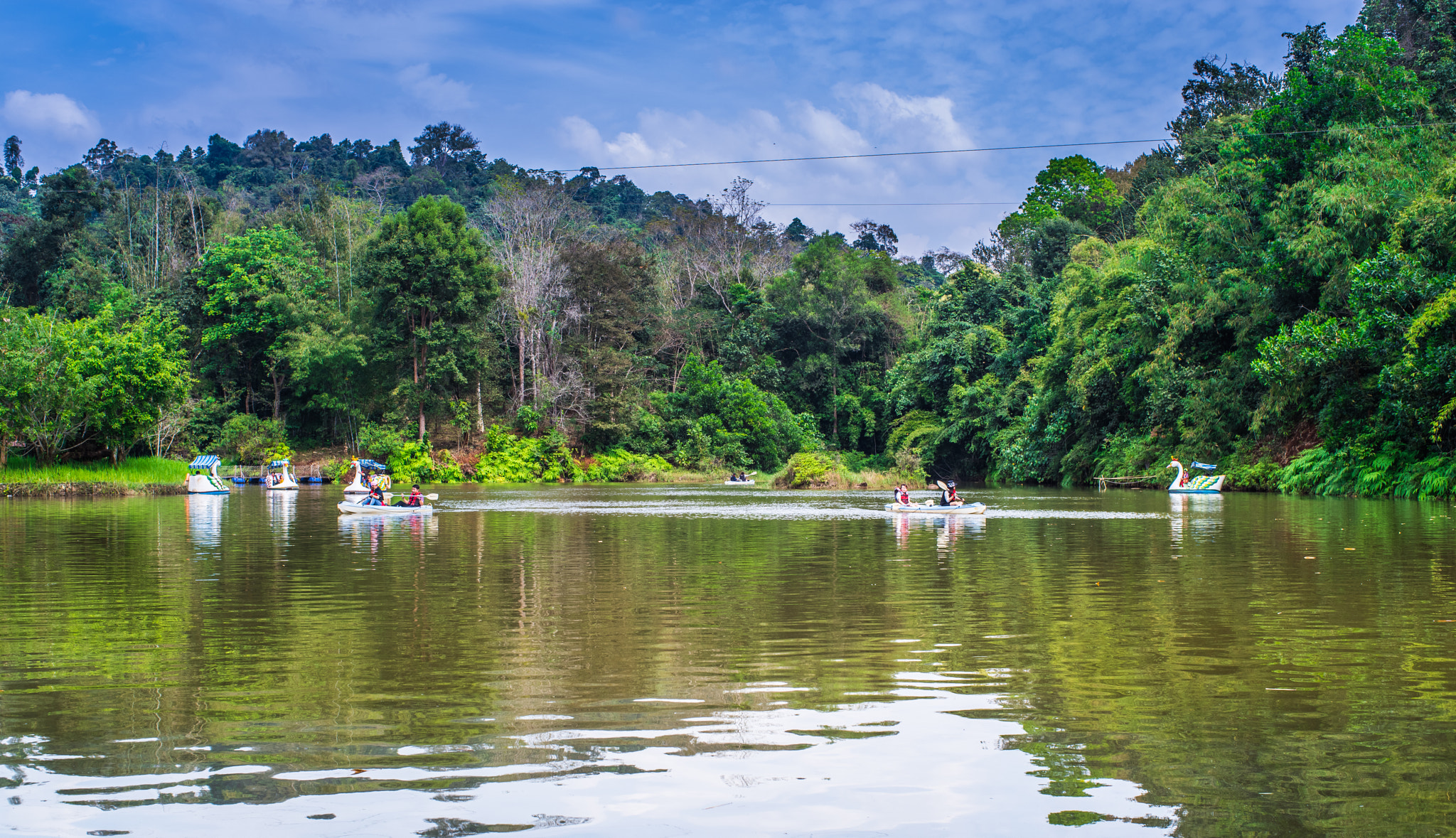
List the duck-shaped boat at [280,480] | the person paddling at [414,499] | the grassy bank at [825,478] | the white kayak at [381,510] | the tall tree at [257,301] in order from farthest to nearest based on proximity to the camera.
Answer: the tall tree at [257,301]
the grassy bank at [825,478]
the duck-shaped boat at [280,480]
the person paddling at [414,499]
the white kayak at [381,510]

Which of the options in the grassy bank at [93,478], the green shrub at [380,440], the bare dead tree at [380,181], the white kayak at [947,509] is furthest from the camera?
the bare dead tree at [380,181]

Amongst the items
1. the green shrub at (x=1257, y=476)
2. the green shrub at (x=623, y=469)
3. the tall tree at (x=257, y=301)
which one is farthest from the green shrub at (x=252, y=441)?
the green shrub at (x=1257, y=476)

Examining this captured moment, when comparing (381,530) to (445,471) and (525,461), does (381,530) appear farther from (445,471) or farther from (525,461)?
(525,461)

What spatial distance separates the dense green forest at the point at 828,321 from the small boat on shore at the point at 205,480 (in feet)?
7.55

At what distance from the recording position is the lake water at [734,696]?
498cm

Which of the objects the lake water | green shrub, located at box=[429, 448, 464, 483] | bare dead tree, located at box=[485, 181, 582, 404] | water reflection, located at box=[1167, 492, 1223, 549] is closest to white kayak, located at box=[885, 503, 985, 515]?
water reflection, located at box=[1167, 492, 1223, 549]

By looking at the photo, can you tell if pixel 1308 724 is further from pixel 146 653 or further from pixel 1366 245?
pixel 1366 245

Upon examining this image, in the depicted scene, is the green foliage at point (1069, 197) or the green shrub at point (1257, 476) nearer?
the green shrub at point (1257, 476)

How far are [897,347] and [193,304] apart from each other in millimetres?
41998

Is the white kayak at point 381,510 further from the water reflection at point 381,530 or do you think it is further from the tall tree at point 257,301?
the tall tree at point 257,301

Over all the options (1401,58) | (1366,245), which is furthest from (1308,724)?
(1401,58)

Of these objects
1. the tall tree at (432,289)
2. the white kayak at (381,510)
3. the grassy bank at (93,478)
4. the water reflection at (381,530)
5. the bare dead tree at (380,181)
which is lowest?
the water reflection at (381,530)

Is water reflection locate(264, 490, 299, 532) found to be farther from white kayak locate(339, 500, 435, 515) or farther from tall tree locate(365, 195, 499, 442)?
tall tree locate(365, 195, 499, 442)

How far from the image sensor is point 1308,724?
6.26 m
